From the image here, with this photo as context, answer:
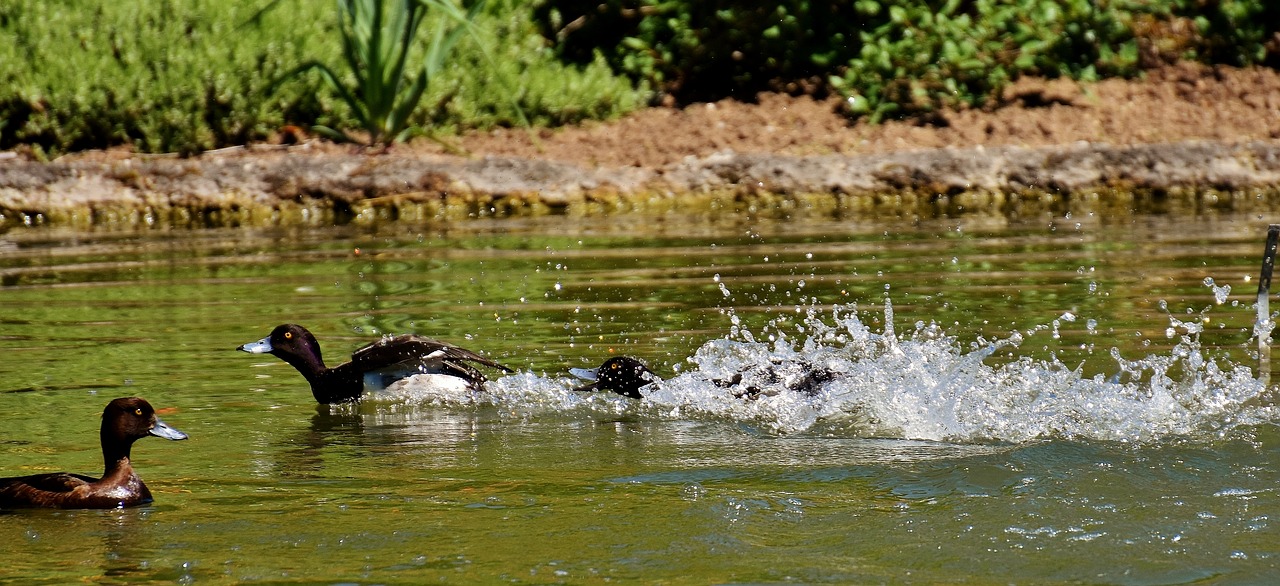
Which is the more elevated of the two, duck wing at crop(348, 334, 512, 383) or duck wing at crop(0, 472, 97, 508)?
duck wing at crop(348, 334, 512, 383)

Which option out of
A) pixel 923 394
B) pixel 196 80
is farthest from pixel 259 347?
pixel 196 80

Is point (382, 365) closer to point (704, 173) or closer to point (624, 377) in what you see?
point (624, 377)

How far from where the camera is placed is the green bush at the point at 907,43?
14039 millimetres

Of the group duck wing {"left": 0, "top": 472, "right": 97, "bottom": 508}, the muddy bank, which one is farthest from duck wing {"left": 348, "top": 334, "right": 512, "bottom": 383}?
the muddy bank

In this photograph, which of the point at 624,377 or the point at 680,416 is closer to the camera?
the point at 680,416

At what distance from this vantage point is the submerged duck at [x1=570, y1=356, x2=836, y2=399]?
6.77 meters

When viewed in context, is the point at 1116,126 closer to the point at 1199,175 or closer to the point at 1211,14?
the point at 1199,175

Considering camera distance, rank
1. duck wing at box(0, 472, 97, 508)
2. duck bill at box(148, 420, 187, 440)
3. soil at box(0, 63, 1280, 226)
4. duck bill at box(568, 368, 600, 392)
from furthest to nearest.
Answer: soil at box(0, 63, 1280, 226)
duck bill at box(568, 368, 600, 392)
duck bill at box(148, 420, 187, 440)
duck wing at box(0, 472, 97, 508)

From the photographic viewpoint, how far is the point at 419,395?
7.31 metres

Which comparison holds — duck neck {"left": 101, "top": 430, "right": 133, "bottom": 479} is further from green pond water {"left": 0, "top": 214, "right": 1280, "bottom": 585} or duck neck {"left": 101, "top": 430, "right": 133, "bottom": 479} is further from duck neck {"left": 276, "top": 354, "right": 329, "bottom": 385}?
duck neck {"left": 276, "top": 354, "right": 329, "bottom": 385}

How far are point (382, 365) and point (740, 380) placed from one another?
153 centimetres

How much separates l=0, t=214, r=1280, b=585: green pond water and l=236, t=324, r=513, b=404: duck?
9cm

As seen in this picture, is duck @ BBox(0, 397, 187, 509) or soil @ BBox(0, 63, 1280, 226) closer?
duck @ BBox(0, 397, 187, 509)

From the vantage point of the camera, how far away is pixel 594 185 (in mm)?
13062
